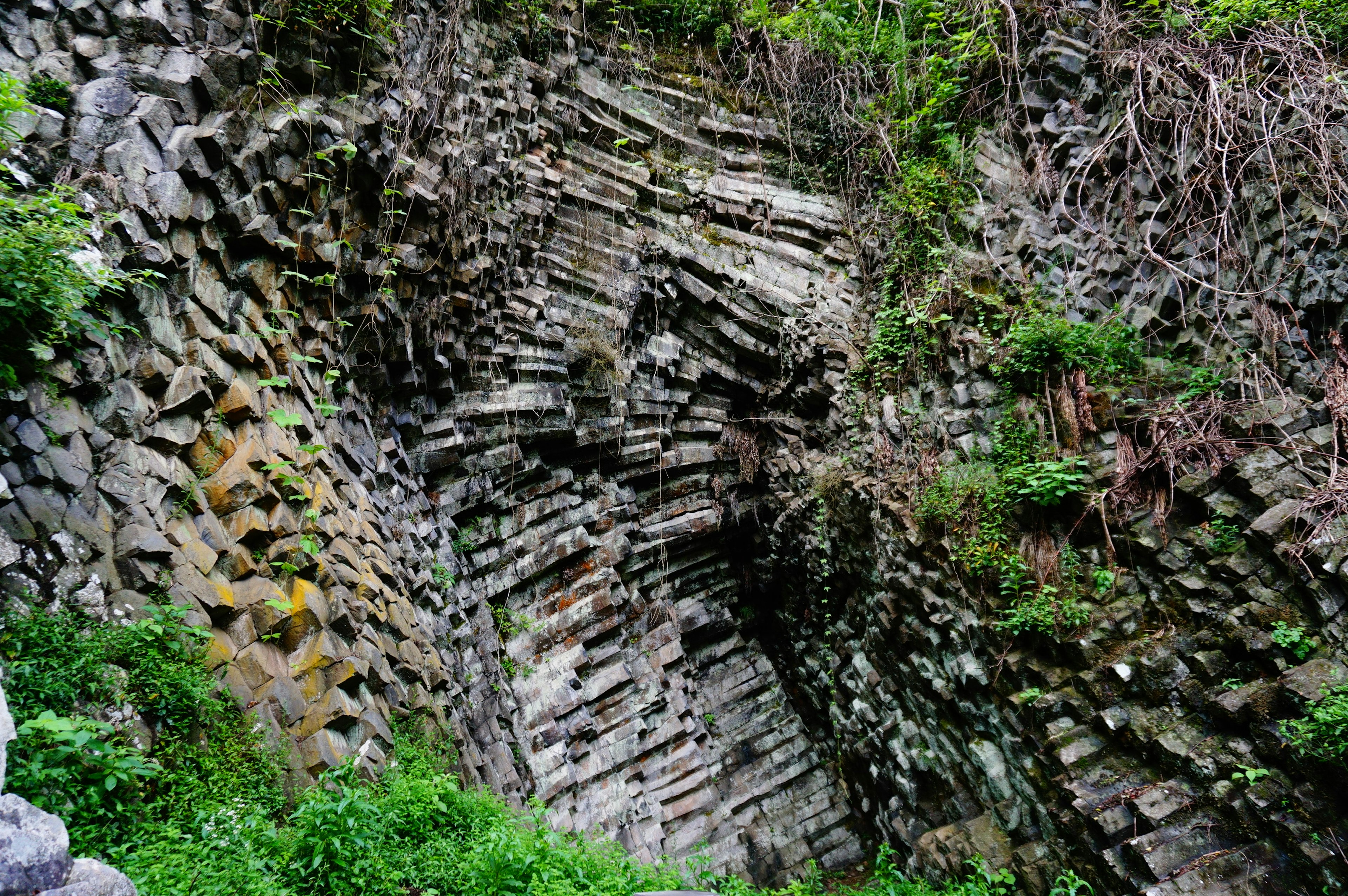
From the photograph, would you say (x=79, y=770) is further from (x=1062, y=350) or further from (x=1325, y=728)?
(x=1062, y=350)

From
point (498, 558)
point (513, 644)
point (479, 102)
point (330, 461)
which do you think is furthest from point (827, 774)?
point (479, 102)

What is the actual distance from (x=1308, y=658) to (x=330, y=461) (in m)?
6.58

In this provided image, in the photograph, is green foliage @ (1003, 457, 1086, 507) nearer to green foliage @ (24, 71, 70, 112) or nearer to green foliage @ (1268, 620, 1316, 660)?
green foliage @ (1268, 620, 1316, 660)

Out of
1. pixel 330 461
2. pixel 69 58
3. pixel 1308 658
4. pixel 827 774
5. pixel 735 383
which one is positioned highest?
pixel 69 58

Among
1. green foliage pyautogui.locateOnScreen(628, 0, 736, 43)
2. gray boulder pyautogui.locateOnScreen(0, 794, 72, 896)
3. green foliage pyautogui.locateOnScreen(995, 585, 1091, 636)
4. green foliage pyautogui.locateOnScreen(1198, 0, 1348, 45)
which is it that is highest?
green foliage pyautogui.locateOnScreen(628, 0, 736, 43)

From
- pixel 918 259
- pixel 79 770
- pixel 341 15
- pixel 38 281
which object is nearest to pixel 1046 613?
pixel 918 259

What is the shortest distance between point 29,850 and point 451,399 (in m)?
4.93

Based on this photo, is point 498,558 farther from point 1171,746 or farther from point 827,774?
point 1171,746

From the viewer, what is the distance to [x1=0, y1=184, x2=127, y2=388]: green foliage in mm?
2916

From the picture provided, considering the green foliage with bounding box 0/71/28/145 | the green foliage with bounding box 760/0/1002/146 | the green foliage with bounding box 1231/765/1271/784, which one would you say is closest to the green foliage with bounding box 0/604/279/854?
the green foliage with bounding box 0/71/28/145

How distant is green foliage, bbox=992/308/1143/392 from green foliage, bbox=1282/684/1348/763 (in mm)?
2861

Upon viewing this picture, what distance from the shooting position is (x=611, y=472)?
324 inches

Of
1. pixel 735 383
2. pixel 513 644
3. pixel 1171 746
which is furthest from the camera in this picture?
pixel 735 383

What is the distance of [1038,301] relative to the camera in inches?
264
